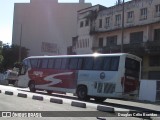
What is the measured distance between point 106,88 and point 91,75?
1.66 m

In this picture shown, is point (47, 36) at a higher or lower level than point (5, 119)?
higher

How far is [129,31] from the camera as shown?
45875 millimetres

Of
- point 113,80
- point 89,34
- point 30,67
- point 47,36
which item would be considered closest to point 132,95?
point 113,80

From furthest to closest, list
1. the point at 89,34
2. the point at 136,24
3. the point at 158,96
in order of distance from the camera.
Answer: the point at 89,34 → the point at 136,24 → the point at 158,96

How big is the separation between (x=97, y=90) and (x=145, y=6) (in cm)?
2463

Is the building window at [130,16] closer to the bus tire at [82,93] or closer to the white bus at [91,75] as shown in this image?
Answer: the white bus at [91,75]

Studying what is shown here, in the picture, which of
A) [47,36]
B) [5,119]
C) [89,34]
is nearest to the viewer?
[5,119]

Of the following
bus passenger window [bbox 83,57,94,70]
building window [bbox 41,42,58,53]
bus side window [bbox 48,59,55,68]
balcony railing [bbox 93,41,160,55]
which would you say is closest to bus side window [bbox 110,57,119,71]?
bus passenger window [bbox 83,57,94,70]

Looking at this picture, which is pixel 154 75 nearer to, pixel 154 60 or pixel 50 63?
pixel 154 60

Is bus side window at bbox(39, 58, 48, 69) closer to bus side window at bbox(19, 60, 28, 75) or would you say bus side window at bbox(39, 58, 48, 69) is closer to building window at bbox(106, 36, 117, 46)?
bus side window at bbox(19, 60, 28, 75)

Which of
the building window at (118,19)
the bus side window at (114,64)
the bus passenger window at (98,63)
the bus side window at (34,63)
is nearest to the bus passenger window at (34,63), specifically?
the bus side window at (34,63)

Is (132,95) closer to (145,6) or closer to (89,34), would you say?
(145,6)

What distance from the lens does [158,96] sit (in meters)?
27.9

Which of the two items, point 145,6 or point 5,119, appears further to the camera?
point 145,6
